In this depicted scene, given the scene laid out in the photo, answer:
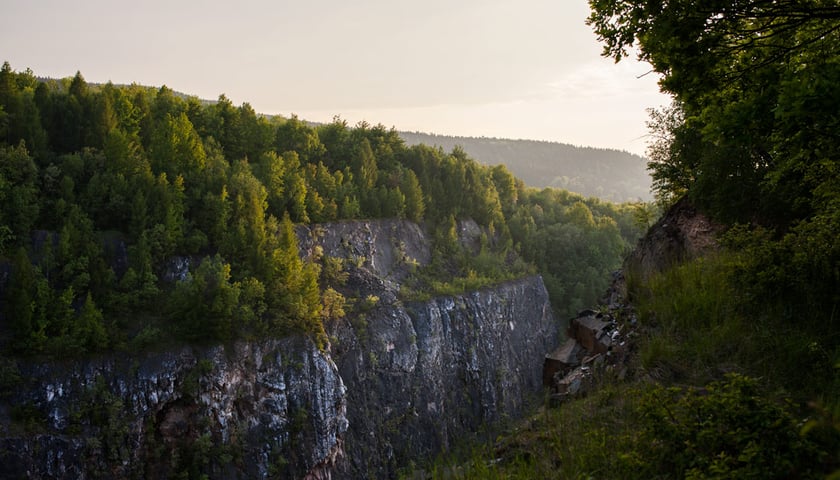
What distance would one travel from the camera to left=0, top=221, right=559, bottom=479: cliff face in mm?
19984

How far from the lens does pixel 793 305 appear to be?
599 cm

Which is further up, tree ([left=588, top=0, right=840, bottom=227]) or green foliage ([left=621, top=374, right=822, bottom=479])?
tree ([left=588, top=0, right=840, bottom=227])

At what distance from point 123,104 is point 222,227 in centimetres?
1259

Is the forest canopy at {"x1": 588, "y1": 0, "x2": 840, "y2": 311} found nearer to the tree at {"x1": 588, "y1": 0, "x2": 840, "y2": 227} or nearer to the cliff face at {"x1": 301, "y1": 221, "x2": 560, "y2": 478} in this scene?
the tree at {"x1": 588, "y1": 0, "x2": 840, "y2": 227}

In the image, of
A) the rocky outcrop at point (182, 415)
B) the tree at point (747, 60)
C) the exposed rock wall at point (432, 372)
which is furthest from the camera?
the exposed rock wall at point (432, 372)

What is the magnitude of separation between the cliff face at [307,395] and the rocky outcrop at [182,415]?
5 centimetres

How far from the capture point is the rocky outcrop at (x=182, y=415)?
19359 mm

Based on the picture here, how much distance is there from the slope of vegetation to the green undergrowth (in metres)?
0.02

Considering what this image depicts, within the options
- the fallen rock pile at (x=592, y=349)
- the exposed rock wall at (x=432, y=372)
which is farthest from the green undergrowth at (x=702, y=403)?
the exposed rock wall at (x=432, y=372)

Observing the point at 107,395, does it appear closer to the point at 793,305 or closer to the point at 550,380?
the point at 550,380

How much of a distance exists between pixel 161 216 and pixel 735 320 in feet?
94.4

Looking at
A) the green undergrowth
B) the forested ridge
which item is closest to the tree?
the green undergrowth

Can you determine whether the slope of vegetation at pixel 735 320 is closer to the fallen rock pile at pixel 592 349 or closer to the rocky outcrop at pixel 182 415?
the fallen rock pile at pixel 592 349

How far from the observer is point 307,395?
2675 cm
